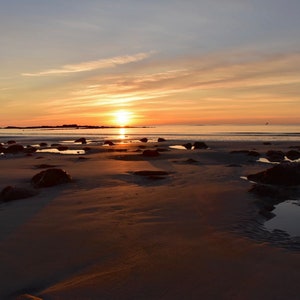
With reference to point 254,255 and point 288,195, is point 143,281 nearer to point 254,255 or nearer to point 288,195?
point 254,255

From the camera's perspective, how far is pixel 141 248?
22.9ft

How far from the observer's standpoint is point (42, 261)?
20.7 feet

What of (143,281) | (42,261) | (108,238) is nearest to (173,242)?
(108,238)

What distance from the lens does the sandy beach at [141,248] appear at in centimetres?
532

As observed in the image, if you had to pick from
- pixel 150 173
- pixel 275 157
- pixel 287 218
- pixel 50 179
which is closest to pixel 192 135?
pixel 275 157

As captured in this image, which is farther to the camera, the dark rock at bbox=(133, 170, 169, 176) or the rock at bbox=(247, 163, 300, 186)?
the dark rock at bbox=(133, 170, 169, 176)

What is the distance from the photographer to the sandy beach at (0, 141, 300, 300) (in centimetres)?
532

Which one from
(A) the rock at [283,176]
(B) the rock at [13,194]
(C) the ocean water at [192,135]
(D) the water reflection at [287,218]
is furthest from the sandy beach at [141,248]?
(C) the ocean water at [192,135]

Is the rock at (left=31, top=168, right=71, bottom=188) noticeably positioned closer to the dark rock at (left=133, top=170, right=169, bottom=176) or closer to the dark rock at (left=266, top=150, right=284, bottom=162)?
the dark rock at (left=133, top=170, right=169, bottom=176)

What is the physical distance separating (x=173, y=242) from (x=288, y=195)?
6421mm

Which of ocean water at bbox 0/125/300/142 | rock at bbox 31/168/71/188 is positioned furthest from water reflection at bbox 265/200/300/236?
ocean water at bbox 0/125/300/142

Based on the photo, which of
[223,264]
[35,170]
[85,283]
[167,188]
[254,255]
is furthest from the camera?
[35,170]

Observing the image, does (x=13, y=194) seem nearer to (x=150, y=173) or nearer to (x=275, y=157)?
(x=150, y=173)

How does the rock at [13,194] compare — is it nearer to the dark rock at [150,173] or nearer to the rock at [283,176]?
the dark rock at [150,173]
